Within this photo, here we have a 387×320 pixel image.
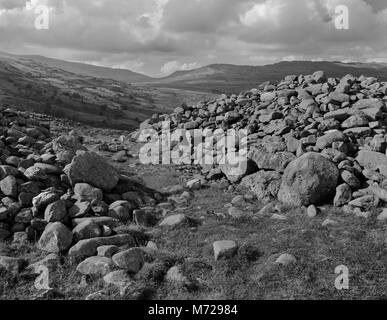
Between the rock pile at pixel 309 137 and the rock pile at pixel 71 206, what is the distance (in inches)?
239

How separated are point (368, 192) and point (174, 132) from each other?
15.8 m

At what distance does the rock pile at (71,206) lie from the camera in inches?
542

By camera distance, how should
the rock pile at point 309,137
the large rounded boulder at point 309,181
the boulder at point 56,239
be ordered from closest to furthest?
the boulder at point 56,239, the large rounded boulder at point 309,181, the rock pile at point 309,137

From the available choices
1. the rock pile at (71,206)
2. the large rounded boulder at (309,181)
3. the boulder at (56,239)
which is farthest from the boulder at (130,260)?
the large rounded boulder at (309,181)

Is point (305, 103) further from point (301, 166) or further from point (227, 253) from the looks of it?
point (227, 253)

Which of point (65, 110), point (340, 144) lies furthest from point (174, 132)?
point (65, 110)

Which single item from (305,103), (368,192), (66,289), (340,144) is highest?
(305,103)

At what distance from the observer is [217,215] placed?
1784 centimetres

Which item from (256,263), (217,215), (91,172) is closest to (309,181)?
(217,215)

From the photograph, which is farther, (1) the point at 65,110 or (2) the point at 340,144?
(1) the point at 65,110

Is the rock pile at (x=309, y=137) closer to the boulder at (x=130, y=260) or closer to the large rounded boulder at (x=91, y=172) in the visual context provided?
the large rounded boulder at (x=91, y=172)

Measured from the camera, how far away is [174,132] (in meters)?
30.5

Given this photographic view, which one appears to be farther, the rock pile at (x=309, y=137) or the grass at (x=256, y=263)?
the rock pile at (x=309, y=137)

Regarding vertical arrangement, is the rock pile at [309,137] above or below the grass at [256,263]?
above
